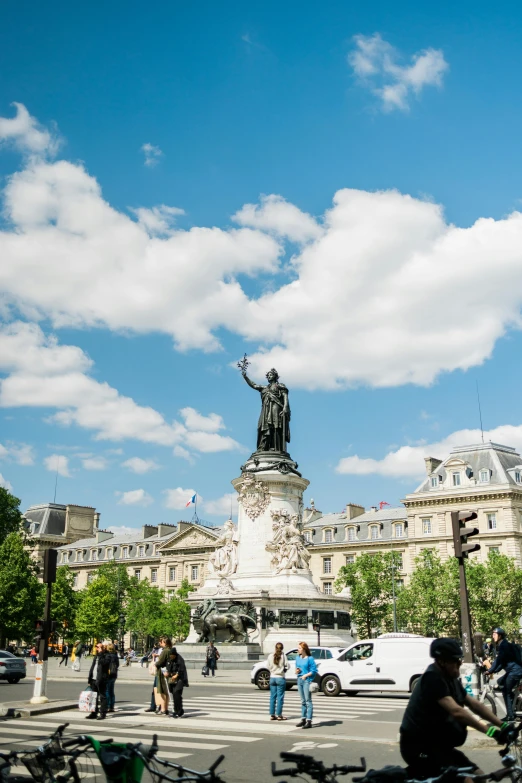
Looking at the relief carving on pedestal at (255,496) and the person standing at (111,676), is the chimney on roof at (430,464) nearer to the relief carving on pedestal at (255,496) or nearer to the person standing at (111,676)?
the relief carving on pedestal at (255,496)

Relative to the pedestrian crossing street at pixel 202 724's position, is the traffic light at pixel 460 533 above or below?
above

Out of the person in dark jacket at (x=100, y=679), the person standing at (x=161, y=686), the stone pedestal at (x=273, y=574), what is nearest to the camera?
the person in dark jacket at (x=100, y=679)

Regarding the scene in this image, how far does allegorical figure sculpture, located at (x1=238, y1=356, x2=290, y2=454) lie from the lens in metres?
45.5

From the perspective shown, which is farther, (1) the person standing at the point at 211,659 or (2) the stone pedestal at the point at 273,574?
(2) the stone pedestal at the point at 273,574

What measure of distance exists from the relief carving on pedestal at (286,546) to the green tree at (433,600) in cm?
3035

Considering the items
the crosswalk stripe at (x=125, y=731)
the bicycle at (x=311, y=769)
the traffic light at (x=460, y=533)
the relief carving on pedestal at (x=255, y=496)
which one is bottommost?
the crosswalk stripe at (x=125, y=731)

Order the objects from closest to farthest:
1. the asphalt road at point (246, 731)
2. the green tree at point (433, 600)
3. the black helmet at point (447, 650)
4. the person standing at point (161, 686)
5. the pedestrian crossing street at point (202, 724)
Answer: the black helmet at point (447, 650) → the asphalt road at point (246, 731) → the pedestrian crossing street at point (202, 724) → the person standing at point (161, 686) → the green tree at point (433, 600)

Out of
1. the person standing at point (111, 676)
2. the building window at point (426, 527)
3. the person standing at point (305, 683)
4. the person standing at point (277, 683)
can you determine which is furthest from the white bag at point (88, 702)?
the building window at point (426, 527)

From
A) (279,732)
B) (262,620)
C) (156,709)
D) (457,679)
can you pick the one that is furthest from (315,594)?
(457,679)

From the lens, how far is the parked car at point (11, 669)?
104ft

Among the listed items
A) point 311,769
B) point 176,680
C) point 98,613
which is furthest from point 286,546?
point 98,613

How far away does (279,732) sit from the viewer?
600 inches

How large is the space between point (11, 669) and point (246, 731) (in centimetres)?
1962

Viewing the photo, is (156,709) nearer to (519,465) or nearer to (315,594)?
(315,594)
